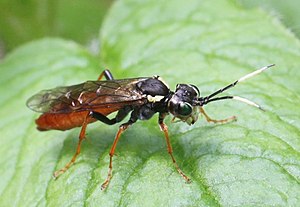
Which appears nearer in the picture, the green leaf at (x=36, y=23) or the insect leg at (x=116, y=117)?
the insect leg at (x=116, y=117)

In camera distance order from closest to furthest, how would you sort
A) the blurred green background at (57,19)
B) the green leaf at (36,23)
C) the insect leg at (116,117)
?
the insect leg at (116,117), the blurred green background at (57,19), the green leaf at (36,23)

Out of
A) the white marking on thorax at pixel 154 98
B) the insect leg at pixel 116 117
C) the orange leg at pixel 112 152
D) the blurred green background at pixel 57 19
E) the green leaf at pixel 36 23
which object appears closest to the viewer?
the orange leg at pixel 112 152

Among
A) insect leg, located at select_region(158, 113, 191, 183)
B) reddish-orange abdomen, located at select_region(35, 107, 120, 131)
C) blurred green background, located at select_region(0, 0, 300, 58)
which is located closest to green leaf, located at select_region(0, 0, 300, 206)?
insect leg, located at select_region(158, 113, 191, 183)

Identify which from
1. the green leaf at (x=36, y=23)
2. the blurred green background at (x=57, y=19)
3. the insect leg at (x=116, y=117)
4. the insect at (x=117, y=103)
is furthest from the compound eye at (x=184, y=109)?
the green leaf at (x=36, y=23)

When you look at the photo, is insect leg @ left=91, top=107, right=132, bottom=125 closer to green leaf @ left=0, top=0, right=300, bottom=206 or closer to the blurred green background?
green leaf @ left=0, top=0, right=300, bottom=206

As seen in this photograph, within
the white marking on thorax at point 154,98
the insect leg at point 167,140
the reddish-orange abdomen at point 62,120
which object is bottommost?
the insect leg at point 167,140

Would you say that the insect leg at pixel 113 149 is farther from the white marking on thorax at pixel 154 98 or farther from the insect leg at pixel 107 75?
the insect leg at pixel 107 75

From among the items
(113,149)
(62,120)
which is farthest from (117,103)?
(62,120)

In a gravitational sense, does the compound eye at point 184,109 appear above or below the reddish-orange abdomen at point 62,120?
below
